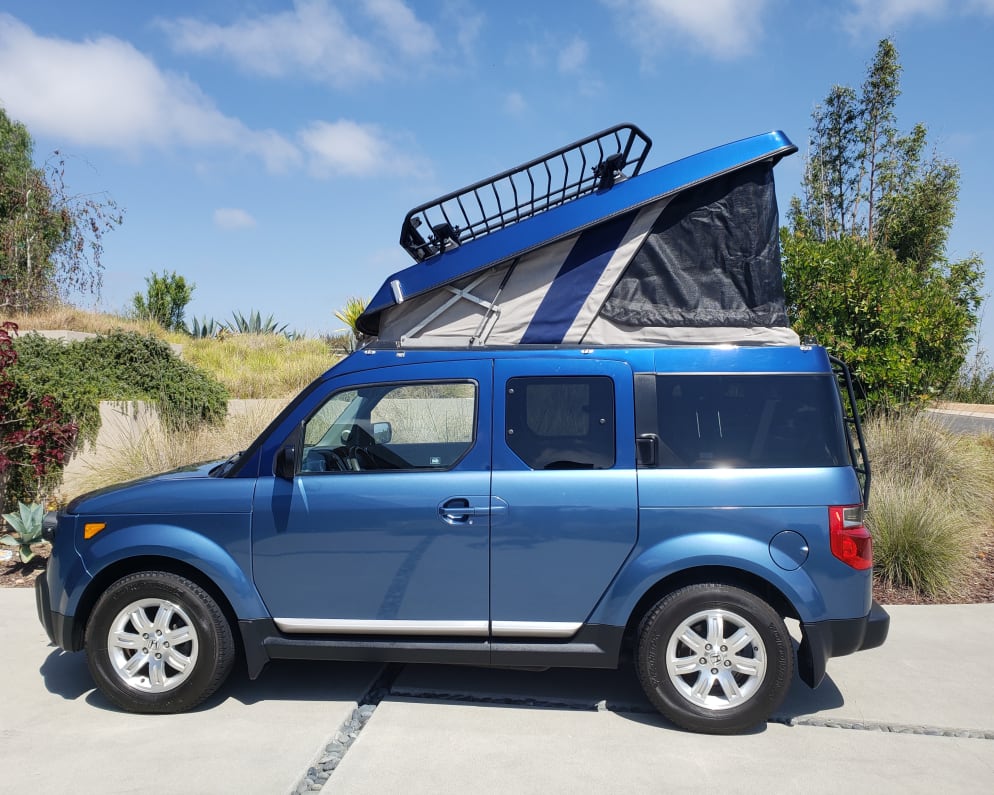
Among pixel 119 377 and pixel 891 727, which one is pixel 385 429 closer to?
pixel 891 727

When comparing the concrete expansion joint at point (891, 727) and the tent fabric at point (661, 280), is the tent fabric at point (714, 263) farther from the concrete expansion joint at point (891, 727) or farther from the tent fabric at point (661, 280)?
the concrete expansion joint at point (891, 727)

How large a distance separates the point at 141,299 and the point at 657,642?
19491 millimetres

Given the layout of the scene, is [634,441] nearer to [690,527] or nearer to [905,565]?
[690,527]

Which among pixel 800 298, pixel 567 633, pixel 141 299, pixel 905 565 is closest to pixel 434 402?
pixel 567 633

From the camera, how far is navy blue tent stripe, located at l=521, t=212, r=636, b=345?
4.45 m

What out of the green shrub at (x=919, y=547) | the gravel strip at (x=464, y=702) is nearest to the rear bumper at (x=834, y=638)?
the gravel strip at (x=464, y=702)

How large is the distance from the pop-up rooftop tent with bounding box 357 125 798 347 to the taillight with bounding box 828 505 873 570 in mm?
939

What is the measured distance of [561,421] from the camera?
4.14 meters

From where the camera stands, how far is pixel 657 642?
3916mm

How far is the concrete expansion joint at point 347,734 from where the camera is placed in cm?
350

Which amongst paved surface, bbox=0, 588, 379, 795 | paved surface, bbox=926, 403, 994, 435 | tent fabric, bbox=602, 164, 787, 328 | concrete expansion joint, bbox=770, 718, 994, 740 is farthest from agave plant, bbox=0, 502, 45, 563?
paved surface, bbox=926, 403, 994, 435

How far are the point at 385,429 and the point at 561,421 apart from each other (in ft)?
3.45

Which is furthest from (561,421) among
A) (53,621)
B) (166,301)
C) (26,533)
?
(166,301)

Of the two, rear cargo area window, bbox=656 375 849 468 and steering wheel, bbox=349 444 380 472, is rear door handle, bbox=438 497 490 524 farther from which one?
rear cargo area window, bbox=656 375 849 468
